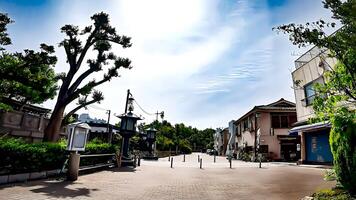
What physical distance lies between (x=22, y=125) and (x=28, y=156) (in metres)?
10.1

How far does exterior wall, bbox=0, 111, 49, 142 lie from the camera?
15.4 metres

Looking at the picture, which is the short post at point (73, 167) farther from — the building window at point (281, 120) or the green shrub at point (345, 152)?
the building window at point (281, 120)

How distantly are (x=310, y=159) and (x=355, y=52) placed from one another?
18.2 metres

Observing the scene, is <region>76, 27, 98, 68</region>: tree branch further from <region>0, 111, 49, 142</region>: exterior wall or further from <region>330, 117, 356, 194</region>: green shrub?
<region>330, 117, 356, 194</region>: green shrub

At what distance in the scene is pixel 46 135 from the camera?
517 inches

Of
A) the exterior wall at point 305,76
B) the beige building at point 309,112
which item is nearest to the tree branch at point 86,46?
the exterior wall at point 305,76

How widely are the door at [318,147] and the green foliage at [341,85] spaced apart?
1438 cm

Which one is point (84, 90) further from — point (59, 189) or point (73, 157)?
point (59, 189)

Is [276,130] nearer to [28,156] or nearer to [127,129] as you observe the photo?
[127,129]

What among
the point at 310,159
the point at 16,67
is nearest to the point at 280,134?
the point at 310,159

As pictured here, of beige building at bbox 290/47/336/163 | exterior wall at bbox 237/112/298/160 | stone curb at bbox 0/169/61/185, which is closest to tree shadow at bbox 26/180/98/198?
stone curb at bbox 0/169/61/185

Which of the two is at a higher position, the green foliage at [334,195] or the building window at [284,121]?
the building window at [284,121]

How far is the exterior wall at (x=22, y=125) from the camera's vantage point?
15.4m

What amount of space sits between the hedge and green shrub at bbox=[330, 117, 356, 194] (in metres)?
9.26
